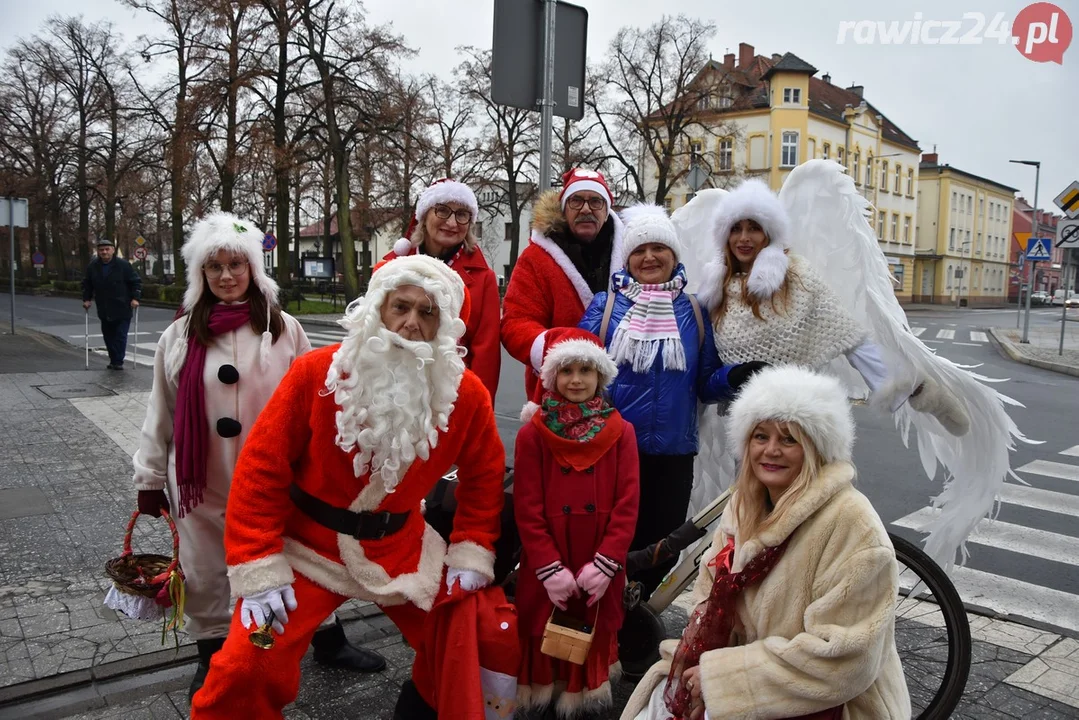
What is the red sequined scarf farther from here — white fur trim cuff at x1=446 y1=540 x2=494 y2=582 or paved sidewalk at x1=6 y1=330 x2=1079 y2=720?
paved sidewalk at x1=6 y1=330 x2=1079 y2=720

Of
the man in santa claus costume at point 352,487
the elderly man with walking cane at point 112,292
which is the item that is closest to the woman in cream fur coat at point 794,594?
the man in santa claus costume at point 352,487

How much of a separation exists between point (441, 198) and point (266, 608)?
205 cm

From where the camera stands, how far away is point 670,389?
10.3 ft

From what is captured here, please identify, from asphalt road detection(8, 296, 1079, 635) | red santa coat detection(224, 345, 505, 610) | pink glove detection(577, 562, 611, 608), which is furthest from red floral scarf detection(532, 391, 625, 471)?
asphalt road detection(8, 296, 1079, 635)

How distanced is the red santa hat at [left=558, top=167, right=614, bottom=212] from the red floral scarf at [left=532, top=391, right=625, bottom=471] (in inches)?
46.1

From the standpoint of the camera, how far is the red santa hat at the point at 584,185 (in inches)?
141

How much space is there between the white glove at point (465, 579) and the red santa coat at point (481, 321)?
109cm

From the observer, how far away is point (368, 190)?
27641 millimetres

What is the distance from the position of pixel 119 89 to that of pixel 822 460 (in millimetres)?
36895

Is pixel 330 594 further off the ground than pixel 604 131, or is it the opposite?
pixel 604 131

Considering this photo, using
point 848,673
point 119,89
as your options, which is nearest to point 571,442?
point 848,673

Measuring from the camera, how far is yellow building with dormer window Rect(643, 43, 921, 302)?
34500 millimetres

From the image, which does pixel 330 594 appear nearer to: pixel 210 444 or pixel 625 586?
pixel 210 444

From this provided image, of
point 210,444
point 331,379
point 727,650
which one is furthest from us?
point 210,444
